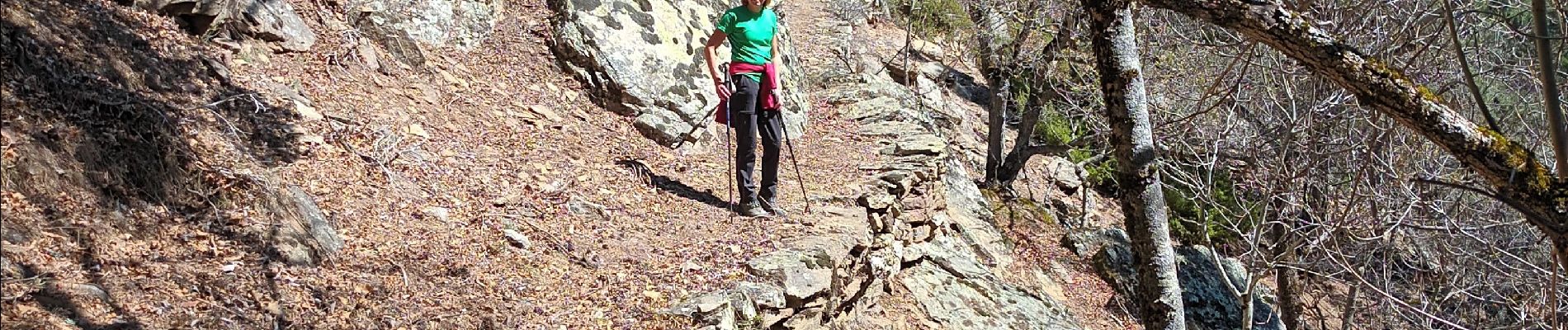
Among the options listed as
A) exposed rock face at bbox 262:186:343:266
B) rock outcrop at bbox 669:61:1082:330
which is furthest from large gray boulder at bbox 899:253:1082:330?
exposed rock face at bbox 262:186:343:266

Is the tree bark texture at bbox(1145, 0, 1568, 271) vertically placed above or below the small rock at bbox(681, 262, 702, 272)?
above

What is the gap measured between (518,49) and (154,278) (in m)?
4.67

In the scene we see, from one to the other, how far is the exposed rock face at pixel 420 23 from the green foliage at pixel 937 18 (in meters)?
9.05

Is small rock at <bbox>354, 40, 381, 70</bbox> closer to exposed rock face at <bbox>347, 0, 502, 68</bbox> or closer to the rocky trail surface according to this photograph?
the rocky trail surface

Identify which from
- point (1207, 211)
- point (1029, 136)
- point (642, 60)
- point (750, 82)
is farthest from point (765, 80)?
point (1207, 211)

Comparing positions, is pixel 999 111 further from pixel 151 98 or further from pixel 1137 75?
pixel 151 98

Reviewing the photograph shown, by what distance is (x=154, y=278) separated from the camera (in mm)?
3861

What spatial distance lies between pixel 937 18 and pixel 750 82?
12120 millimetres

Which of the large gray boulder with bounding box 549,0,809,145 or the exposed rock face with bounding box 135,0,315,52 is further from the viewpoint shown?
the large gray boulder with bounding box 549,0,809,145

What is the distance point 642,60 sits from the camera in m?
8.69

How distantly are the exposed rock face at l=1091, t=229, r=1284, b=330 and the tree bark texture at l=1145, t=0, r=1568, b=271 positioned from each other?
9.07 meters

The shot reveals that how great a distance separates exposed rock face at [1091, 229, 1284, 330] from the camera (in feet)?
40.9

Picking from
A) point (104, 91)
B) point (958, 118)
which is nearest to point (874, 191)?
point (104, 91)

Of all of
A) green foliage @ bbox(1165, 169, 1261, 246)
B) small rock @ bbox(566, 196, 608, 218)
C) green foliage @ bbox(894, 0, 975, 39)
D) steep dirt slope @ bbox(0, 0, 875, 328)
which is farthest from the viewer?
green foliage @ bbox(894, 0, 975, 39)
